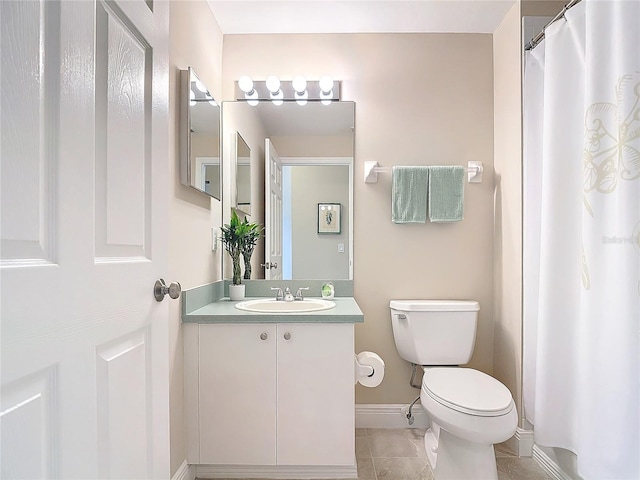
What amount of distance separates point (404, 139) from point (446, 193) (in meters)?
0.42

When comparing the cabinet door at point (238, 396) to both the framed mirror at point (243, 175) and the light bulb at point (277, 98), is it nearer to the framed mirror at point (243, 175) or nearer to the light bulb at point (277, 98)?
the framed mirror at point (243, 175)

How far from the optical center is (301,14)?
2199 millimetres

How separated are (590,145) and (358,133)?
4.15ft

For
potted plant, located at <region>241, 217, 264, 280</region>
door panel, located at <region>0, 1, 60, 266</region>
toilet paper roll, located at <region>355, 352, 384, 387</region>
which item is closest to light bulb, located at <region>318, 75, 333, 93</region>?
potted plant, located at <region>241, 217, 264, 280</region>

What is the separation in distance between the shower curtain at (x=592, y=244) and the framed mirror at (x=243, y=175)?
1.55 meters

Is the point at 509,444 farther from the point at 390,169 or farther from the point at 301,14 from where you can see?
the point at 301,14

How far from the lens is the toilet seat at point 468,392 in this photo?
63.2 inches

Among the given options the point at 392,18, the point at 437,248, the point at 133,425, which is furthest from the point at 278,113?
the point at 133,425

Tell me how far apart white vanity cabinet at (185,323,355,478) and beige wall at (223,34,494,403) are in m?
0.64

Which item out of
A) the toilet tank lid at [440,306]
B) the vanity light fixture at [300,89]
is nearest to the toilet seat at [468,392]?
the toilet tank lid at [440,306]

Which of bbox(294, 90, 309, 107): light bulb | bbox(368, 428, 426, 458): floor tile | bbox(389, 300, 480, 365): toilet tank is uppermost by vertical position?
bbox(294, 90, 309, 107): light bulb

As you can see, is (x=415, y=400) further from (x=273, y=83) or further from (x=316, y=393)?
(x=273, y=83)

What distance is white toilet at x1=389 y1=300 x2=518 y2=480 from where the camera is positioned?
1.60 m

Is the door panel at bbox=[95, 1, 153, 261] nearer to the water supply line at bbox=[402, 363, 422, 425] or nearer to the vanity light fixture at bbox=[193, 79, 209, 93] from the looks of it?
the vanity light fixture at bbox=[193, 79, 209, 93]
